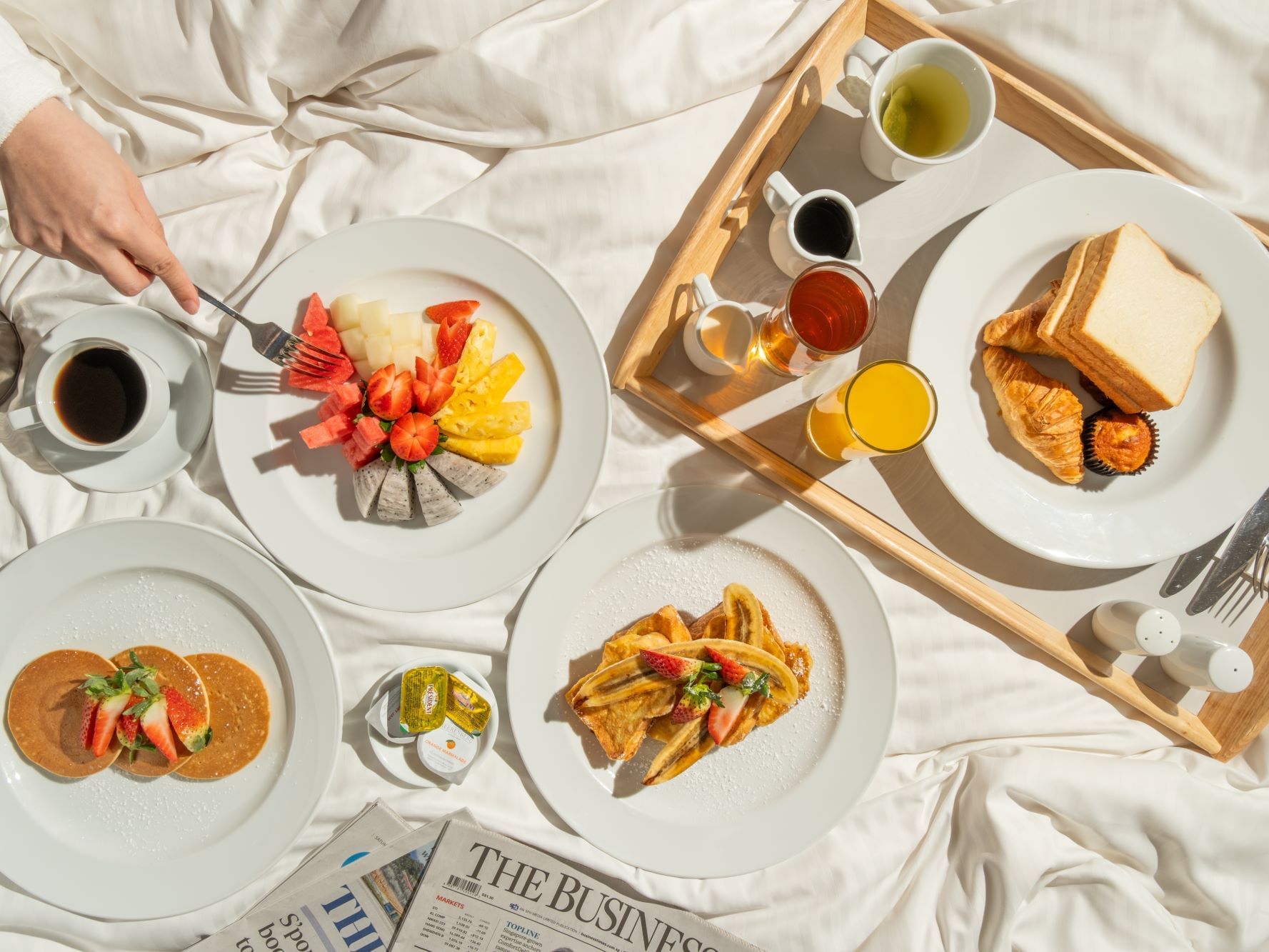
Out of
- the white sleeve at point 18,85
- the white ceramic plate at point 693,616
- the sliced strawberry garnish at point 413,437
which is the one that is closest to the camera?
the white sleeve at point 18,85

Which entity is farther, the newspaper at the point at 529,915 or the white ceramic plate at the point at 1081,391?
the newspaper at the point at 529,915

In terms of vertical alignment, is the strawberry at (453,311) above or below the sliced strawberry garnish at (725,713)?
above

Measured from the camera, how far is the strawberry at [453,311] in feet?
4.25

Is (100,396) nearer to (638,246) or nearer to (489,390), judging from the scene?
(489,390)

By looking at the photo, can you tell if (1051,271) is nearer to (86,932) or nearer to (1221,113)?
(1221,113)

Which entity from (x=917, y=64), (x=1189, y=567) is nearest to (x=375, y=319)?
(x=917, y=64)

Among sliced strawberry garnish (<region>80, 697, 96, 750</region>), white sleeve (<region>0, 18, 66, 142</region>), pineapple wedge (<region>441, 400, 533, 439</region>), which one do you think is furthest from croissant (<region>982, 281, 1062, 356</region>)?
sliced strawberry garnish (<region>80, 697, 96, 750</region>)

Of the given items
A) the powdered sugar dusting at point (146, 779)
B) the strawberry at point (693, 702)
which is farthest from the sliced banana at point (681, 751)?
the powdered sugar dusting at point (146, 779)

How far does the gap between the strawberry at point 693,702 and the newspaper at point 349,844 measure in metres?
0.54

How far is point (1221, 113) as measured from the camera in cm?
136

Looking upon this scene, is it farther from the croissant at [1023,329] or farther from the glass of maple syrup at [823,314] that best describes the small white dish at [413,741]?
the croissant at [1023,329]

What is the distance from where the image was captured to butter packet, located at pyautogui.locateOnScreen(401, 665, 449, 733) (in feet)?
4.18

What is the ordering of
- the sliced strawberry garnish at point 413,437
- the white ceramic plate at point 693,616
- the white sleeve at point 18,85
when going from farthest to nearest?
the white ceramic plate at point 693,616 → the sliced strawberry garnish at point 413,437 → the white sleeve at point 18,85

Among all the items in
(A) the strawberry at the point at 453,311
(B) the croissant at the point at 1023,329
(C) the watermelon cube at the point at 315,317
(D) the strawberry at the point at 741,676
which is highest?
(B) the croissant at the point at 1023,329
